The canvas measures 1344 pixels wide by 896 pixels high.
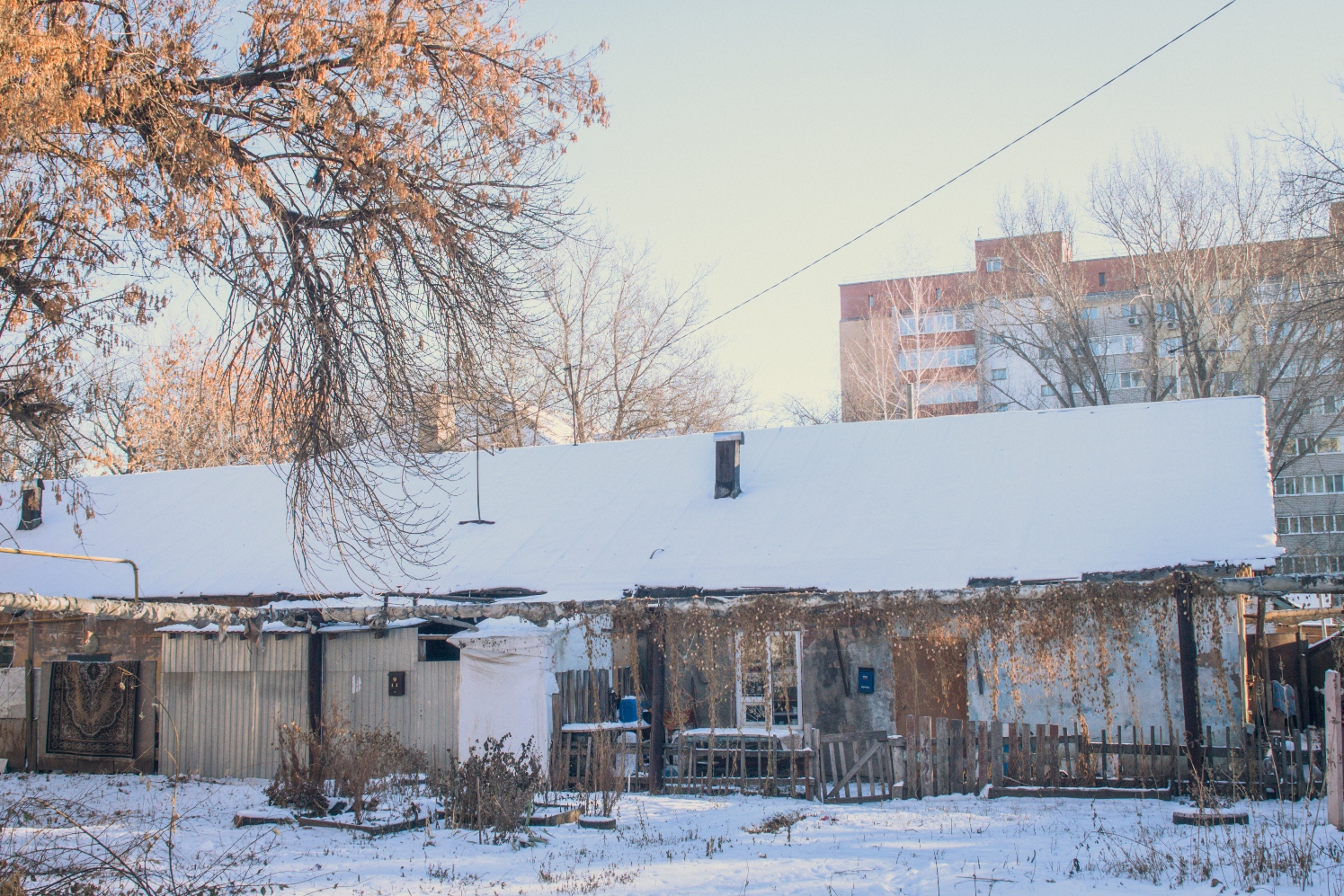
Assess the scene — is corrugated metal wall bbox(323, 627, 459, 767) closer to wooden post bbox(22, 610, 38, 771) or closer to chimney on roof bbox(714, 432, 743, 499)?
chimney on roof bbox(714, 432, 743, 499)

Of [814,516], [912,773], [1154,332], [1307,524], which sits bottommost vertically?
[912,773]

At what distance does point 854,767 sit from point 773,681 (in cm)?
259

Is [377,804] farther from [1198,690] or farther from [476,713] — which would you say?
[1198,690]

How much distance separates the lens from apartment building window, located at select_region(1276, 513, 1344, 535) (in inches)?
2004

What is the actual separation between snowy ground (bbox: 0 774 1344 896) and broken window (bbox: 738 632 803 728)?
2272mm

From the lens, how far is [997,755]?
13141mm

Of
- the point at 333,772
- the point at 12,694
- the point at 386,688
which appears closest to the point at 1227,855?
the point at 333,772

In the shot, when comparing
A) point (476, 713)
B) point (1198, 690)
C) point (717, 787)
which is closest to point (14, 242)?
point (476, 713)

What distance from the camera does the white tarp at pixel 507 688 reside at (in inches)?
586

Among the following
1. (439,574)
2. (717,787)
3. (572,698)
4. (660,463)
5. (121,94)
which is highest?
(121,94)

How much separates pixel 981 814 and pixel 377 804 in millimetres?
6815

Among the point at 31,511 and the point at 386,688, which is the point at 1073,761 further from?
the point at 31,511

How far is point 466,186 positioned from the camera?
9.30 m

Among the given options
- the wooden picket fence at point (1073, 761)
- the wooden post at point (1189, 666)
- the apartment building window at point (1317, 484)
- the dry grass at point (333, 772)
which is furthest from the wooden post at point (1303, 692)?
the apartment building window at point (1317, 484)
